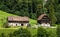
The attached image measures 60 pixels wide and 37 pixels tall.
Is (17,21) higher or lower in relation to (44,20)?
higher

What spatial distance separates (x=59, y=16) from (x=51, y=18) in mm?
7987

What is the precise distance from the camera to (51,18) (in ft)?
297

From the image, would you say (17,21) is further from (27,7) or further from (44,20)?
(27,7)

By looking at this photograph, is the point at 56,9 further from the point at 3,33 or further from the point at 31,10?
the point at 3,33

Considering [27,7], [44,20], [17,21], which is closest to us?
[17,21]

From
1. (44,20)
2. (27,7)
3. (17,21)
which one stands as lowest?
(44,20)

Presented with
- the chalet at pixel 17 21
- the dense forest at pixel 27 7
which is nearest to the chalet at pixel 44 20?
the chalet at pixel 17 21

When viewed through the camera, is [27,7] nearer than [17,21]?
No

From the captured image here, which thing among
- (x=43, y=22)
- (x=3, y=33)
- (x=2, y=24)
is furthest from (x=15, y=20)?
(x=3, y=33)

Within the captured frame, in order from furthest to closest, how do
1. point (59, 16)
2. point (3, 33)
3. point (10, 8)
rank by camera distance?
point (10, 8) → point (59, 16) → point (3, 33)

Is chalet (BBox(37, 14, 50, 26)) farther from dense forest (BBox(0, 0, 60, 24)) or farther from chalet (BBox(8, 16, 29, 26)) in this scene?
dense forest (BBox(0, 0, 60, 24))

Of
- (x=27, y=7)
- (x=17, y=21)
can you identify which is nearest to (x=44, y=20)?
(x=17, y=21)

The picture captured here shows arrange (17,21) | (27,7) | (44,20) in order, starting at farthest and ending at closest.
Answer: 1. (27,7)
2. (44,20)
3. (17,21)

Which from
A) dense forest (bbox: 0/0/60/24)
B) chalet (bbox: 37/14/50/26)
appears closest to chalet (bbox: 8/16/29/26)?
chalet (bbox: 37/14/50/26)
